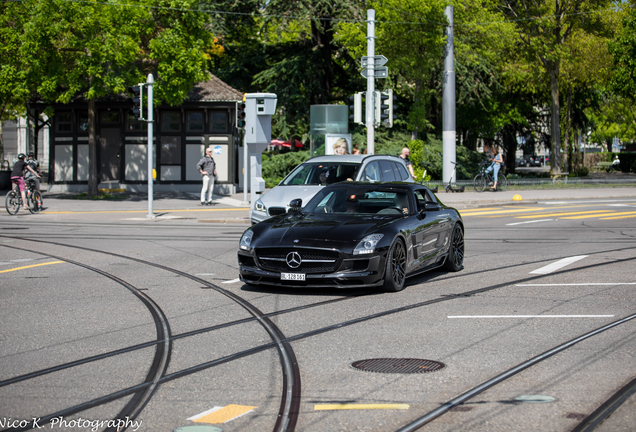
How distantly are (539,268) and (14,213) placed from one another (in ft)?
55.4

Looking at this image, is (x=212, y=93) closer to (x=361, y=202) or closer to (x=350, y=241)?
(x=361, y=202)

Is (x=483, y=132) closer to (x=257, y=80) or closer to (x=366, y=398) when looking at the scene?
(x=257, y=80)

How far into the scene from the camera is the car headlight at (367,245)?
9031mm

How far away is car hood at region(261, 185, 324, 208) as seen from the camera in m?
15.4

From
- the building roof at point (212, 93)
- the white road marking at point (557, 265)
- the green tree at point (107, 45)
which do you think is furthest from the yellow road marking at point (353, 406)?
the building roof at point (212, 93)

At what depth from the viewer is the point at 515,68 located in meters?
43.7

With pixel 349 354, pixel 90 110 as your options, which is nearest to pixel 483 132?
pixel 90 110

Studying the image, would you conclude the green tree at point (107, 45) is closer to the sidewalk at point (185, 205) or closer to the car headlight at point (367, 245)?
the sidewalk at point (185, 205)

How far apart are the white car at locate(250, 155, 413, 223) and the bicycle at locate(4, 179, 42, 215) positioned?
10.4 meters

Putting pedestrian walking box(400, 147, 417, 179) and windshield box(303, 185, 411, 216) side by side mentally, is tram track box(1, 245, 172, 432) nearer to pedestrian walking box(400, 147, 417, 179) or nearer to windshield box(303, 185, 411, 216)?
windshield box(303, 185, 411, 216)

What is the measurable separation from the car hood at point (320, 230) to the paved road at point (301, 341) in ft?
2.18

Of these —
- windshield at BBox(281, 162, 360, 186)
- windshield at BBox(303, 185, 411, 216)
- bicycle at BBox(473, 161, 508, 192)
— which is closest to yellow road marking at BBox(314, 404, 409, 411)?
windshield at BBox(303, 185, 411, 216)

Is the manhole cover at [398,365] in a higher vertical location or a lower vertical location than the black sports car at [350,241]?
lower

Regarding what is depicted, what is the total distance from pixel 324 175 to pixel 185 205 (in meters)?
11.9
